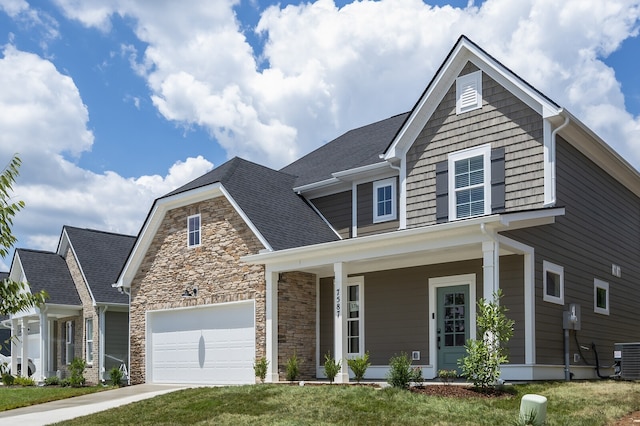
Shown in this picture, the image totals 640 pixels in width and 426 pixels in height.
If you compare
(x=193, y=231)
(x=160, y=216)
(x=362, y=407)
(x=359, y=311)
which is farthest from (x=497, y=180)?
(x=160, y=216)

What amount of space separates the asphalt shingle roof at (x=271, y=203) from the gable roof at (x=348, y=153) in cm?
78

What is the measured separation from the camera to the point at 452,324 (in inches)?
637

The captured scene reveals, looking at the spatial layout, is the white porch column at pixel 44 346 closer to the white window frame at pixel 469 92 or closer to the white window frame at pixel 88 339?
the white window frame at pixel 88 339

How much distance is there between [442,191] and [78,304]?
622 inches

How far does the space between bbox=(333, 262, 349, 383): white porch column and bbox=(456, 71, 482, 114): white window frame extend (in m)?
4.76

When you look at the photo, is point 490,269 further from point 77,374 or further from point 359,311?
point 77,374

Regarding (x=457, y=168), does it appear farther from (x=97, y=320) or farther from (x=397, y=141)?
(x=97, y=320)

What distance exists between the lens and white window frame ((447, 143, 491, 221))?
→ 16.2 metres

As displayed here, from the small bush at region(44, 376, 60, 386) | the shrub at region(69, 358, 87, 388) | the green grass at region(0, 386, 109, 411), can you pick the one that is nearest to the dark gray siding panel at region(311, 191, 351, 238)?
the green grass at region(0, 386, 109, 411)

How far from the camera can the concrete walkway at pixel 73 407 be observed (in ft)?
46.7

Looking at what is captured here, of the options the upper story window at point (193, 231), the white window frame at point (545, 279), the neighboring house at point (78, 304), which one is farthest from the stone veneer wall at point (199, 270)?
the white window frame at point (545, 279)

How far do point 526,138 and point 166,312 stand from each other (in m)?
11.1

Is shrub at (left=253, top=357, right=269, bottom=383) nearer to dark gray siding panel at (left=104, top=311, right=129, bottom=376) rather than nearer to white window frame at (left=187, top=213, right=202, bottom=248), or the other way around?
white window frame at (left=187, top=213, right=202, bottom=248)

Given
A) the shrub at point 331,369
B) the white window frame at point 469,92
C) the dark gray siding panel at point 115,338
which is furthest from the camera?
the dark gray siding panel at point 115,338
